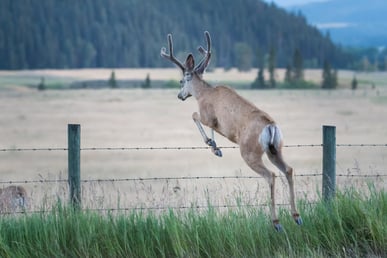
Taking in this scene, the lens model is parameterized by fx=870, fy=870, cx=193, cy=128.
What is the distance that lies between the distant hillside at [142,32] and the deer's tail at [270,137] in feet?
311

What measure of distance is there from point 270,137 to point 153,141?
3104 centimetres

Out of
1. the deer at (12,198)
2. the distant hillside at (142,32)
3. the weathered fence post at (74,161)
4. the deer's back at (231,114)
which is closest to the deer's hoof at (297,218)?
the deer's back at (231,114)

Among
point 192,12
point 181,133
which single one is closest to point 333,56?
point 192,12

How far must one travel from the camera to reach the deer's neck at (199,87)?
30.1 ft

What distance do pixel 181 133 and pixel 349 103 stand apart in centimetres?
2851

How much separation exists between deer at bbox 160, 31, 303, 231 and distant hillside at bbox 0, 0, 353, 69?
9324cm

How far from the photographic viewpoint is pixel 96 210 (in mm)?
8406

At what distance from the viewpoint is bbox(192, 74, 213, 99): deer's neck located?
9.16 metres

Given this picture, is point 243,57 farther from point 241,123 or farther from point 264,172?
point 264,172

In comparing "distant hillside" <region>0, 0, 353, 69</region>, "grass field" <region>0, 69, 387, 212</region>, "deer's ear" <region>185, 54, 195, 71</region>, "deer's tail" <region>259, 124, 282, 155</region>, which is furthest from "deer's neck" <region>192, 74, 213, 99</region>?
"distant hillside" <region>0, 0, 353, 69</region>

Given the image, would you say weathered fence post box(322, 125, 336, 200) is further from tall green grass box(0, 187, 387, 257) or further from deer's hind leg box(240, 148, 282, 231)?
deer's hind leg box(240, 148, 282, 231)

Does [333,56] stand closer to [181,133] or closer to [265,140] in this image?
[181,133]

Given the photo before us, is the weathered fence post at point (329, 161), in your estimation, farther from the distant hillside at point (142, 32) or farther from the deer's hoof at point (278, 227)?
the distant hillside at point (142, 32)

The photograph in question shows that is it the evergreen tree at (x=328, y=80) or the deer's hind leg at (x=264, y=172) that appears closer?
the deer's hind leg at (x=264, y=172)
